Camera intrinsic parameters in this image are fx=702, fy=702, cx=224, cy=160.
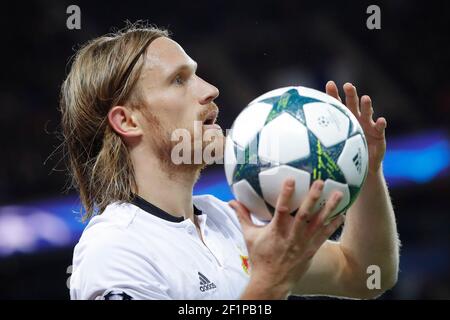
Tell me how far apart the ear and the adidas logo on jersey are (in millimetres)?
850

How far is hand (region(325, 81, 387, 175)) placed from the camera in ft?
11.3

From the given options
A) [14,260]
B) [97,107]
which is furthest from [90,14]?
[97,107]

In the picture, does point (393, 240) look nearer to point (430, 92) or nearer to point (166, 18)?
point (430, 92)

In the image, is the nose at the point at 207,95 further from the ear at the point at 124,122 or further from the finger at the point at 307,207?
the finger at the point at 307,207

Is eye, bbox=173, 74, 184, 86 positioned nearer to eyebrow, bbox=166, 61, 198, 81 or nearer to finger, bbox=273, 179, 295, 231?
eyebrow, bbox=166, 61, 198, 81

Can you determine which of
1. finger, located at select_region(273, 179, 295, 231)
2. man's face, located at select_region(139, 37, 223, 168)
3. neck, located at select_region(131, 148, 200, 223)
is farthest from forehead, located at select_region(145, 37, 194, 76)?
finger, located at select_region(273, 179, 295, 231)

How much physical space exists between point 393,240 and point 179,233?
1214mm

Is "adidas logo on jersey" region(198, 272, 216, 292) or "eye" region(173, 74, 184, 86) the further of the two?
"eye" region(173, 74, 184, 86)

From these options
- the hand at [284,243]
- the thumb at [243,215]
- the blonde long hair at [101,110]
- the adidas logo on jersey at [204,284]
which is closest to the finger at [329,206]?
the hand at [284,243]

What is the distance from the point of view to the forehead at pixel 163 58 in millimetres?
3592

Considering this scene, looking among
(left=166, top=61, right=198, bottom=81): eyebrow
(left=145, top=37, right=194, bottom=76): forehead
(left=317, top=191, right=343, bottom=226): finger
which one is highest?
(left=145, top=37, right=194, bottom=76): forehead

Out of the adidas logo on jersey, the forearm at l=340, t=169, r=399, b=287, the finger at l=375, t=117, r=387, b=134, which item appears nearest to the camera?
the adidas logo on jersey

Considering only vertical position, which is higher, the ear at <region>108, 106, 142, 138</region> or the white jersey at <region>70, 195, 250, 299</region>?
the ear at <region>108, 106, 142, 138</region>

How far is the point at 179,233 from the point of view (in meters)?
3.33
